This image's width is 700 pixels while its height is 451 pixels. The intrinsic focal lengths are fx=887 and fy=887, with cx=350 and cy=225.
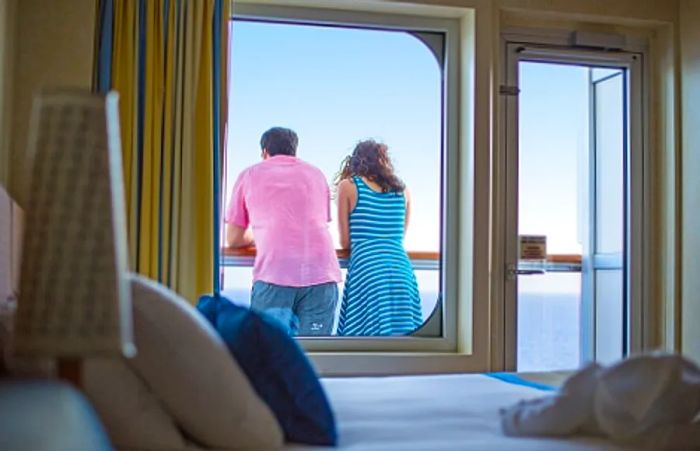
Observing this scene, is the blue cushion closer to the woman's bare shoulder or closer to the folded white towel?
the folded white towel

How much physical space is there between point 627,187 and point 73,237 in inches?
135

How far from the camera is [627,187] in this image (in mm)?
4109

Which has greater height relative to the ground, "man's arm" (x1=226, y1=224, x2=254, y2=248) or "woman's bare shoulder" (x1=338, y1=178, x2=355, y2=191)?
"woman's bare shoulder" (x1=338, y1=178, x2=355, y2=191)

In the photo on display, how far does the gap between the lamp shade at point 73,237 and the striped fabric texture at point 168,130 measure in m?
2.25

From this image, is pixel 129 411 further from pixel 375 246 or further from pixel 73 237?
pixel 375 246

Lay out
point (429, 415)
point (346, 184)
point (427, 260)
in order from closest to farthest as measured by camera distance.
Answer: point (429, 415)
point (346, 184)
point (427, 260)

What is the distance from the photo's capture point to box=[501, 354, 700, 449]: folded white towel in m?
1.77

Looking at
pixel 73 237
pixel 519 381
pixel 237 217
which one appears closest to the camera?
pixel 73 237

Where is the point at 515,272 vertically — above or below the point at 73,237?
below

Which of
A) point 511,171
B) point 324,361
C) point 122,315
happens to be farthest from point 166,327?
point 511,171

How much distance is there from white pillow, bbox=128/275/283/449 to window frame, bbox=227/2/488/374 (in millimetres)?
1982

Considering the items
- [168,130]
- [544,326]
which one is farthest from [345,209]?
[544,326]

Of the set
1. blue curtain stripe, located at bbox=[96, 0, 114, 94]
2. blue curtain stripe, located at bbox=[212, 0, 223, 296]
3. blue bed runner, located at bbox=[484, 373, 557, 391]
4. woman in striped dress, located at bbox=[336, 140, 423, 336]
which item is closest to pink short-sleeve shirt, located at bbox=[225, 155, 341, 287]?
woman in striped dress, located at bbox=[336, 140, 423, 336]

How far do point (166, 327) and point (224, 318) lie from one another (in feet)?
0.76
